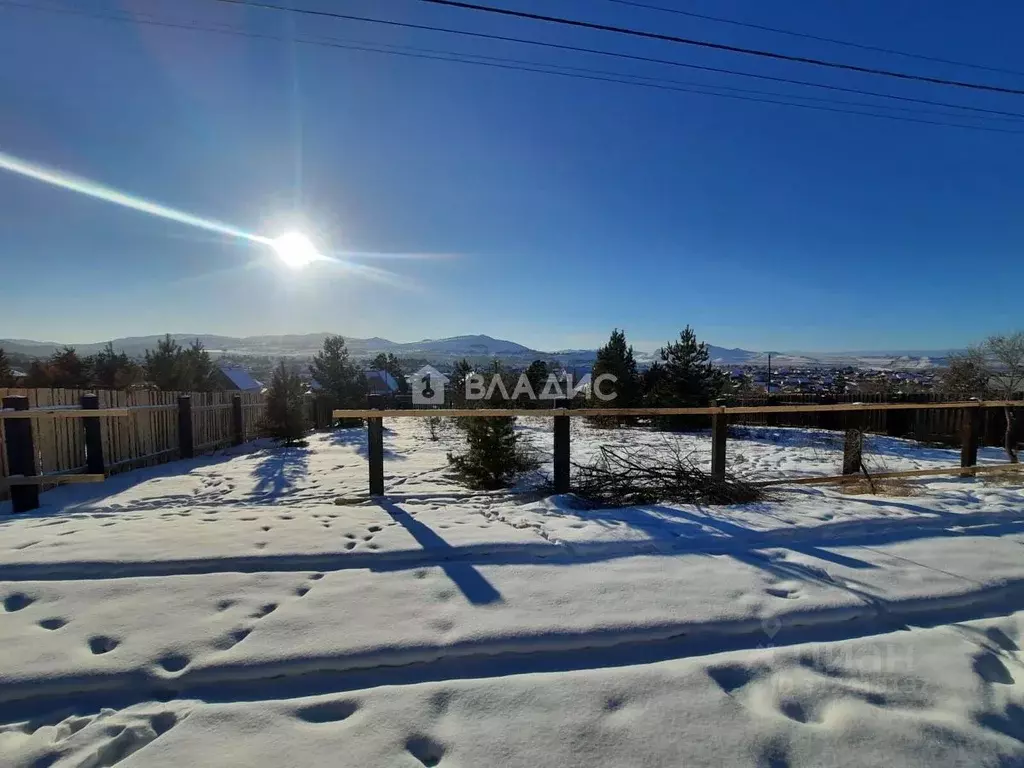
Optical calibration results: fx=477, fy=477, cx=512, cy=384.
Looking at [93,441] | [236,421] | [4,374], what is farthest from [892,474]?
[4,374]

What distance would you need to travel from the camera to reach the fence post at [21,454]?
4.78 metres

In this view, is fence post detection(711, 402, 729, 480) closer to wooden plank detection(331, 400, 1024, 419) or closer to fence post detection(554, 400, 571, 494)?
wooden plank detection(331, 400, 1024, 419)

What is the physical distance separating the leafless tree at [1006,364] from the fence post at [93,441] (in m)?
18.8

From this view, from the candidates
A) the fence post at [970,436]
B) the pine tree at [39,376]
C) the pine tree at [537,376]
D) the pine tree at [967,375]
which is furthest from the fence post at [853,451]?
the pine tree at [39,376]

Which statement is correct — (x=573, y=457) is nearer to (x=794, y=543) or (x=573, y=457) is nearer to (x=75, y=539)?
(x=794, y=543)

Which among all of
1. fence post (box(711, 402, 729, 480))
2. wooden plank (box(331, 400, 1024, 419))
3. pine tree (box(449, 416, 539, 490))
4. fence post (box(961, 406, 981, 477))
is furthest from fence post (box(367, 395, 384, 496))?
fence post (box(961, 406, 981, 477))

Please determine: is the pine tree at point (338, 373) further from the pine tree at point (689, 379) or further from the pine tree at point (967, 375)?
the pine tree at point (967, 375)

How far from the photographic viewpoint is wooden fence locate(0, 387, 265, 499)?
6160 mm

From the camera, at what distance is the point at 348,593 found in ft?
8.54

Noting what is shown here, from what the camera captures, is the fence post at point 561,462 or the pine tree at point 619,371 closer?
the fence post at point 561,462

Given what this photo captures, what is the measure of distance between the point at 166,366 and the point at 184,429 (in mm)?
9671

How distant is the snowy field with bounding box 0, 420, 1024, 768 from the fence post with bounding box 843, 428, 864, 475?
1508 millimetres

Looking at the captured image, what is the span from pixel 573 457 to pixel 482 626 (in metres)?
5.49

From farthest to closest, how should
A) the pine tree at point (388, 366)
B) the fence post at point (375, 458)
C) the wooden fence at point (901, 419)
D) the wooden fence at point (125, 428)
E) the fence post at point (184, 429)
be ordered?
the pine tree at point (388, 366) < the wooden fence at point (901, 419) < the fence post at point (184, 429) < the wooden fence at point (125, 428) < the fence post at point (375, 458)
